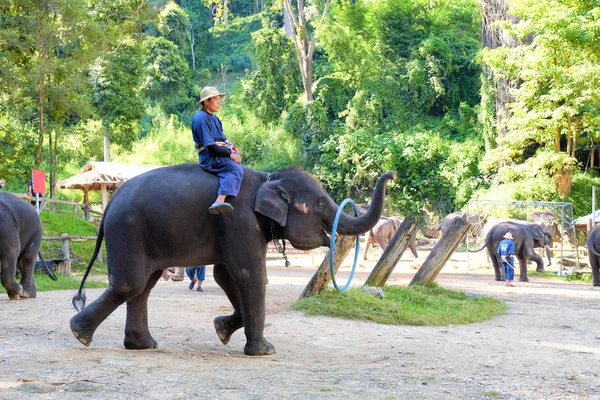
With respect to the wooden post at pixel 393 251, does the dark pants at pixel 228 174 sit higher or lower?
higher

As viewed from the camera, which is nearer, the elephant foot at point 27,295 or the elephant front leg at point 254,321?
the elephant front leg at point 254,321

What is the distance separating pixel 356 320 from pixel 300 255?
66.6ft

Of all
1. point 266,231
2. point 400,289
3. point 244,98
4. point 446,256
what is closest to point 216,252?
point 266,231

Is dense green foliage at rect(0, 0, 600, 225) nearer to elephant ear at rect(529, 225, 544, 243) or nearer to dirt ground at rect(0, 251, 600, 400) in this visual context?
elephant ear at rect(529, 225, 544, 243)

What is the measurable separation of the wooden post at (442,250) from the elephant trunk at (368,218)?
5.78m

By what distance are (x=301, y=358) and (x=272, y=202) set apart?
1.47m

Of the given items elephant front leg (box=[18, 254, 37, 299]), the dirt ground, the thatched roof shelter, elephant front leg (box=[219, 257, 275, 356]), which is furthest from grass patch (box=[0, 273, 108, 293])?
the thatched roof shelter

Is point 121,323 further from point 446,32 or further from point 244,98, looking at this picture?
point 244,98

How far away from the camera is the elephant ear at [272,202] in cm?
724

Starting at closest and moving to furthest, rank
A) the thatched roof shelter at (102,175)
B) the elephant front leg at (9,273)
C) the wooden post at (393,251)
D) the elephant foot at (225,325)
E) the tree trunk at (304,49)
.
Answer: the elephant foot at (225,325), the elephant front leg at (9,273), the wooden post at (393,251), the thatched roof shelter at (102,175), the tree trunk at (304,49)

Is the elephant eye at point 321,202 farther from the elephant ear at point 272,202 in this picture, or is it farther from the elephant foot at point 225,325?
the elephant foot at point 225,325

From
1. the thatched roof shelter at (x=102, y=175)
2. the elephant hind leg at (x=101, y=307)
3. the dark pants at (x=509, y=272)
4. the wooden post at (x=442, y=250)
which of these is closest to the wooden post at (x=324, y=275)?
the wooden post at (x=442, y=250)

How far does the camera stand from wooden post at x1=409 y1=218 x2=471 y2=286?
13.0 m

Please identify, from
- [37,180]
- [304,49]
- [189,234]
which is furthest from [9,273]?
[304,49]
